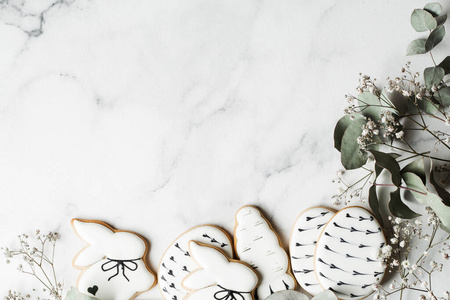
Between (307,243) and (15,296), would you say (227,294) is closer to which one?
(307,243)

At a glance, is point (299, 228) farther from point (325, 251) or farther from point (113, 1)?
point (113, 1)

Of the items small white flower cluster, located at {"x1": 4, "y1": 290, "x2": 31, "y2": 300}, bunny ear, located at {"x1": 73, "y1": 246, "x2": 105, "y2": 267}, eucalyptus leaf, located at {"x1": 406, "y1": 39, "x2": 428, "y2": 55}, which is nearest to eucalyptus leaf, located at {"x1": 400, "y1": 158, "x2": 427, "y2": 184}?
eucalyptus leaf, located at {"x1": 406, "y1": 39, "x2": 428, "y2": 55}

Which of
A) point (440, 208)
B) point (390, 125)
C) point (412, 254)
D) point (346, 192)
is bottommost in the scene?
point (412, 254)

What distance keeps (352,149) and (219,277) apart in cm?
46

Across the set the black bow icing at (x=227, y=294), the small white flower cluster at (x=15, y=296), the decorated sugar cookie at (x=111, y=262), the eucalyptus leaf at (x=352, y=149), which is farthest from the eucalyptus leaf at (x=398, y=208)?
the small white flower cluster at (x=15, y=296)

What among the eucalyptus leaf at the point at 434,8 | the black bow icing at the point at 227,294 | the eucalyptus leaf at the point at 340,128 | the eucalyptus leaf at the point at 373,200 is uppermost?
the eucalyptus leaf at the point at 434,8

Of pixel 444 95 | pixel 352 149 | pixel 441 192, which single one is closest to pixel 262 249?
pixel 352 149

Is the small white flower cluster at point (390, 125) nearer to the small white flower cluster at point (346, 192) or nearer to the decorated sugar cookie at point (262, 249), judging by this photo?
the small white flower cluster at point (346, 192)

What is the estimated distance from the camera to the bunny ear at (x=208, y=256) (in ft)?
3.60

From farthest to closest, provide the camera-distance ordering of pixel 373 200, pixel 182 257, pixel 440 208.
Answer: pixel 182 257, pixel 373 200, pixel 440 208

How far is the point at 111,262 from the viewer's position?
116 cm

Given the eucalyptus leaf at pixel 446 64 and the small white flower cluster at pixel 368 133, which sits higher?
the eucalyptus leaf at pixel 446 64

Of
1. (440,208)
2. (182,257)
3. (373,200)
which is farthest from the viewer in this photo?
(182,257)

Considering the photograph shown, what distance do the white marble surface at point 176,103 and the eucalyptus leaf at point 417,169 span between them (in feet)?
0.56
